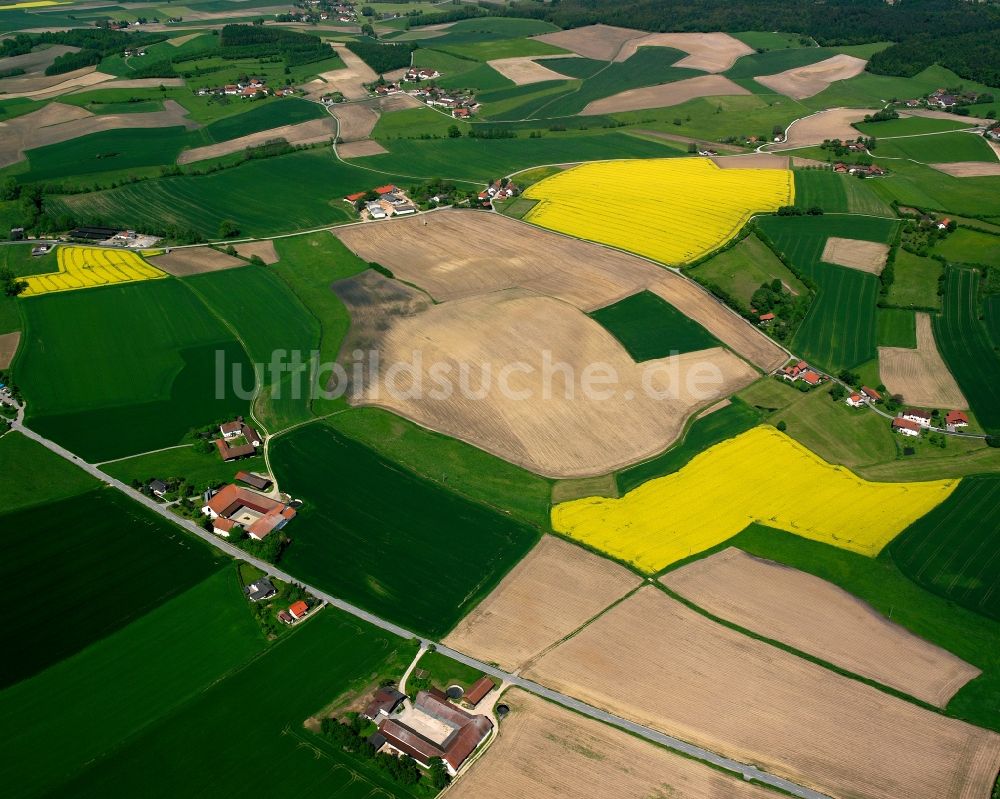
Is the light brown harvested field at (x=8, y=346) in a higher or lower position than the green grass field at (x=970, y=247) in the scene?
lower

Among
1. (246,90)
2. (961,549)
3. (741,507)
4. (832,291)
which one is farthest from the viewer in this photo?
(246,90)

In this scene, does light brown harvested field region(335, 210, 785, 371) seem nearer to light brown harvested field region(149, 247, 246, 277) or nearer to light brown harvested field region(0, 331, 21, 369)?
light brown harvested field region(149, 247, 246, 277)

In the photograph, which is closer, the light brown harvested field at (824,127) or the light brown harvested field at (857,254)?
the light brown harvested field at (857,254)

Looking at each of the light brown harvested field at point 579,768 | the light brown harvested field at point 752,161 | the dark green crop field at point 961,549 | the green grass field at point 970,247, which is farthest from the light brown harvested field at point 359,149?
the light brown harvested field at point 579,768

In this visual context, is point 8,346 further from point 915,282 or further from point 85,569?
point 915,282

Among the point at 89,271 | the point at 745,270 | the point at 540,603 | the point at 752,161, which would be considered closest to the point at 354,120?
the point at 89,271

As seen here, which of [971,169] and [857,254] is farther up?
[971,169]

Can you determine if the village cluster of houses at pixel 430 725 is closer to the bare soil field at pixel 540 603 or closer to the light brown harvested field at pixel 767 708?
the bare soil field at pixel 540 603
